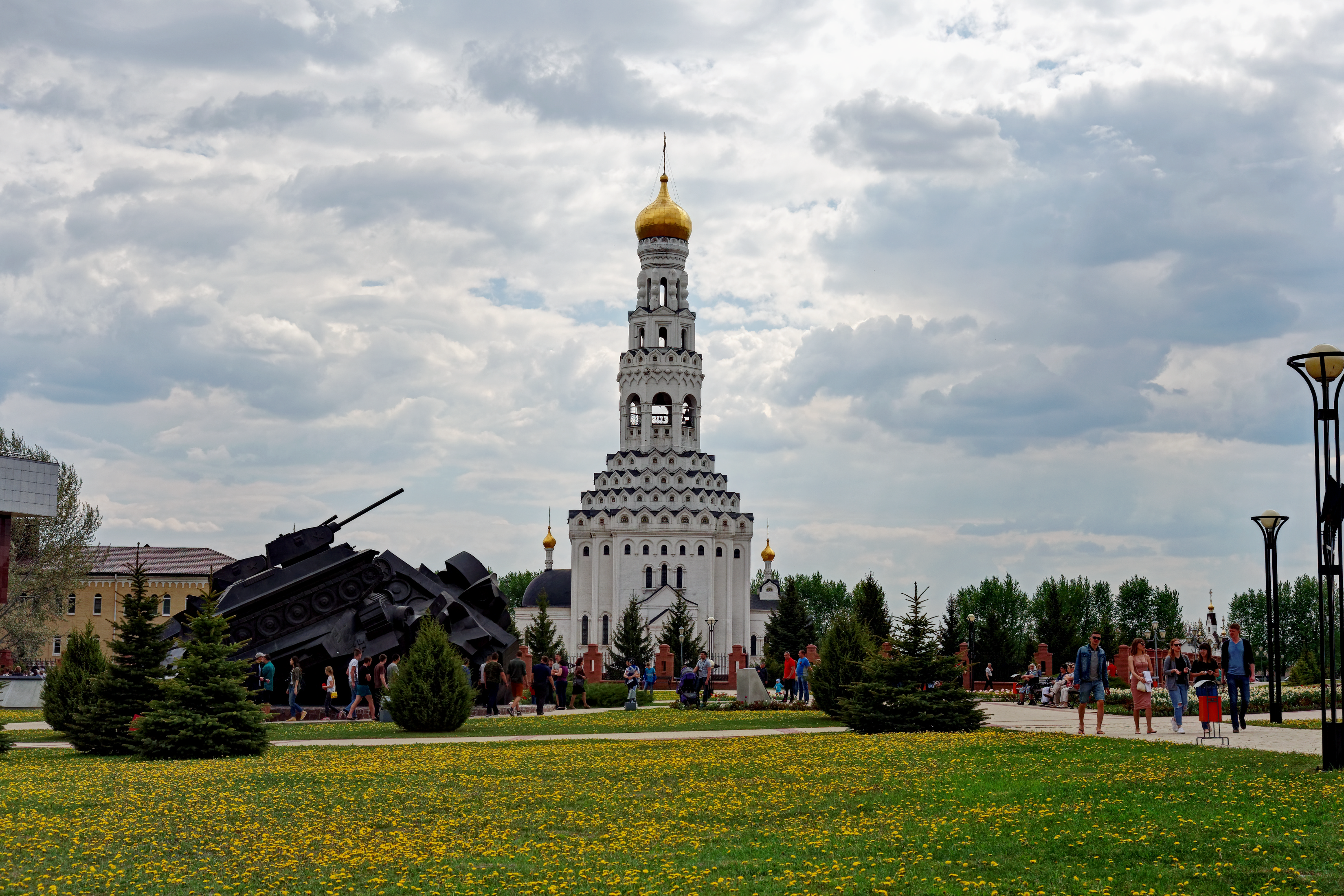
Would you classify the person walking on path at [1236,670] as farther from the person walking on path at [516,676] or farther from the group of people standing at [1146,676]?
the person walking on path at [516,676]

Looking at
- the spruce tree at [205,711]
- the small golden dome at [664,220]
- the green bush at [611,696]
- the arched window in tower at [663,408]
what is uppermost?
the small golden dome at [664,220]

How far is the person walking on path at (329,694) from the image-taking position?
1062 inches

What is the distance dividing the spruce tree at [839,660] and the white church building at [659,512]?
58.7 meters

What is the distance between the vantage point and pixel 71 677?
69.6 feet

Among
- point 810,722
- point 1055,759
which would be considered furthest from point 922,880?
point 810,722

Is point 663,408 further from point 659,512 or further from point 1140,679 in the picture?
point 1140,679

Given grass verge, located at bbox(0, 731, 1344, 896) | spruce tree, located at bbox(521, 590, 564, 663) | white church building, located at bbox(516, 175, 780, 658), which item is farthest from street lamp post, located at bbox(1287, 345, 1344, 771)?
white church building, located at bbox(516, 175, 780, 658)

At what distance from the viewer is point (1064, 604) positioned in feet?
281

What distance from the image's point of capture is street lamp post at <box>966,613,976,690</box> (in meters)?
45.9

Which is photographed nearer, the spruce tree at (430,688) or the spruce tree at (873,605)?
the spruce tree at (430,688)

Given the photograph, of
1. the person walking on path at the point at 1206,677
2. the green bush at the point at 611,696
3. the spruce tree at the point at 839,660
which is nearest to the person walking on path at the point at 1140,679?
the person walking on path at the point at 1206,677

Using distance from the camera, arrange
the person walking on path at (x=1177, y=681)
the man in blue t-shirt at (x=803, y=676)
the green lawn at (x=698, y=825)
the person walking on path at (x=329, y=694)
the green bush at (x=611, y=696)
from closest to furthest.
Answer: the green lawn at (x=698, y=825)
the person walking on path at (x=1177, y=681)
the person walking on path at (x=329, y=694)
the man in blue t-shirt at (x=803, y=676)
the green bush at (x=611, y=696)

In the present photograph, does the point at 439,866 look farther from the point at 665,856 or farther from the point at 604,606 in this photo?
the point at 604,606

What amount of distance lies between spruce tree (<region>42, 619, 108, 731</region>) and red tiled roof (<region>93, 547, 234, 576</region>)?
6384 centimetres
